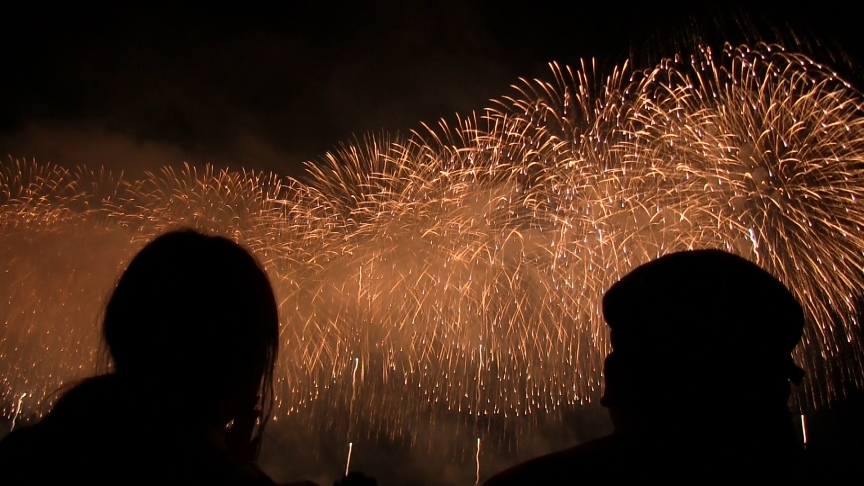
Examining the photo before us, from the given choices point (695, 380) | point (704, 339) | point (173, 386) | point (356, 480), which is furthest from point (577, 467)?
point (356, 480)

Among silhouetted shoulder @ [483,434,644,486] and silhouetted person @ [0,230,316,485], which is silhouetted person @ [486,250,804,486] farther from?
silhouetted person @ [0,230,316,485]

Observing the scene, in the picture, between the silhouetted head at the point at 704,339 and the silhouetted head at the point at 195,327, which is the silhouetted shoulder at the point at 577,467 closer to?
the silhouetted head at the point at 704,339

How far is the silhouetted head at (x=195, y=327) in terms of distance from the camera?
7.95 ft

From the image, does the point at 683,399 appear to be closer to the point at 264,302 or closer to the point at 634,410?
the point at 634,410

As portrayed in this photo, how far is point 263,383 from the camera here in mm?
2666

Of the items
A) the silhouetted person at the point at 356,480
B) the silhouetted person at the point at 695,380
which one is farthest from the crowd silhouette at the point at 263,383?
the silhouetted person at the point at 356,480

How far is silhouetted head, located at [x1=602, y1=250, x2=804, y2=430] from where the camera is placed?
2420mm

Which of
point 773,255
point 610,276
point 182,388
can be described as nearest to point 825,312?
point 773,255

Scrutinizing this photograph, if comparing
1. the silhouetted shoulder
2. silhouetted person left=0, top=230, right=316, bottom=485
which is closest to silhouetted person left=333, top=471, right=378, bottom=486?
silhouetted person left=0, top=230, right=316, bottom=485

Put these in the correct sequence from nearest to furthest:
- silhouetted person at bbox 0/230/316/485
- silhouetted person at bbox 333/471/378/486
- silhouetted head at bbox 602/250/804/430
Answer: silhouetted person at bbox 0/230/316/485 → silhouetted head at bbox 602/250/804/430 → silhouetted person at bbox 333/471/378/486

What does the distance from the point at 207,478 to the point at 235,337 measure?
0.50 m

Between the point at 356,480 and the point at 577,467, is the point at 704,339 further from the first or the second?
the point at 356,480

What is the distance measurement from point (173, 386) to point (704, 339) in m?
1.82

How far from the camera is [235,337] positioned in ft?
8.20
